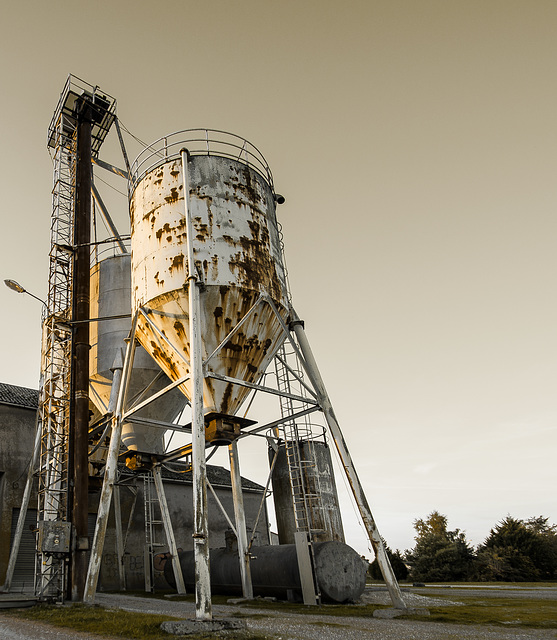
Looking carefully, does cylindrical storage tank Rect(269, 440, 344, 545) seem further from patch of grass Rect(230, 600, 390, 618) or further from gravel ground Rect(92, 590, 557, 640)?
gravel ground Rect(92, 590, 557, 640)

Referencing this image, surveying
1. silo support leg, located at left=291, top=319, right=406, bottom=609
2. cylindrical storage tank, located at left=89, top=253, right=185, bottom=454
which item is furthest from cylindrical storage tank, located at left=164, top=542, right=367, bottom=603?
cylindrical storage tank, located at left=89, top=253, right=185, bottom=454

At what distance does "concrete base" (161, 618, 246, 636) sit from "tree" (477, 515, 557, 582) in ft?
75.9

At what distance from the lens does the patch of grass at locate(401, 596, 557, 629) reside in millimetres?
8234

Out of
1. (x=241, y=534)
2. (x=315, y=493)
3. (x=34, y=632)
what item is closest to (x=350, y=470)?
(x=241, y=534)

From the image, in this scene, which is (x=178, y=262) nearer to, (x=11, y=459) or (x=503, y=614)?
(x=503, y=614)

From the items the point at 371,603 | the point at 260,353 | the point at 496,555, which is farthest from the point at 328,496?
the point at 496,555

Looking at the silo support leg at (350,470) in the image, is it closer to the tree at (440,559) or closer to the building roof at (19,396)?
the building roof at (19,396)

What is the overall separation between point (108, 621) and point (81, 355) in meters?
9.31

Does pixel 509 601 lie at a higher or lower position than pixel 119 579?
lower

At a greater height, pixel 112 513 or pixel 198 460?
pixel 112 513

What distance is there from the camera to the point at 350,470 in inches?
435

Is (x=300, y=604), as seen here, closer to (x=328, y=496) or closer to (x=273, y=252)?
(x=328, y=496)

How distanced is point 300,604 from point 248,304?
709 cm

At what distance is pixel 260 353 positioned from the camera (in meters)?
12.4
